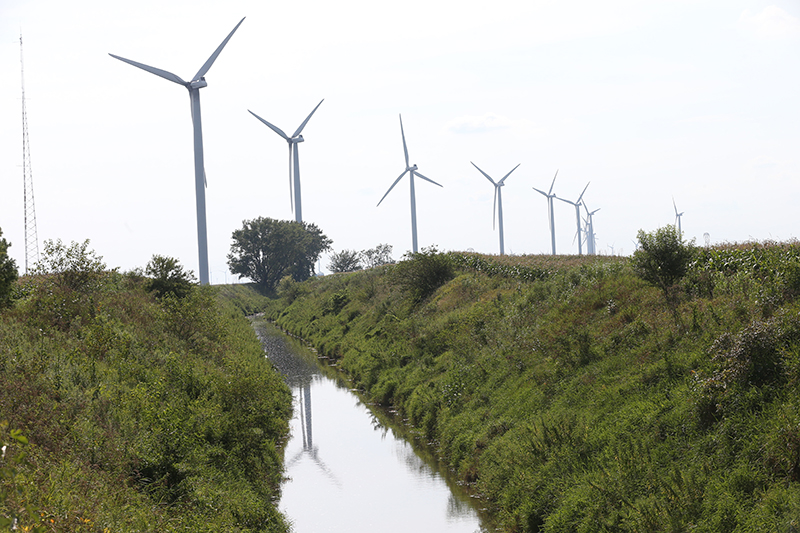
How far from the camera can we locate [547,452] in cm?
1402

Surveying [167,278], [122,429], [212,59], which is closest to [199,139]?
[212,59]

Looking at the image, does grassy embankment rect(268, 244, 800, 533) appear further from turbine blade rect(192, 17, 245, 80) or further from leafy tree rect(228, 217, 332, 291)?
leafy tree rect(228, 217, 332, 291)

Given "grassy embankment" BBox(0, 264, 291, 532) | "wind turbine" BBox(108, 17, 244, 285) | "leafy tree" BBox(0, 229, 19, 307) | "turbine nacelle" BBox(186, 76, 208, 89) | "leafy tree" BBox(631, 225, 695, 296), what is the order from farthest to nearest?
"turbine nacelle" BBox(186, 76, 208, 89)
"wind turbine" BBox(108, 17, 244, 285)
"leafy tree" BBox(0, 229, 19, 307)
"leafy tree" BBox(631, 225, 695, 296)
"grassy embankment" BBox(0, 264, 291, 532)

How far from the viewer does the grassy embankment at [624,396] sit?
10.1m

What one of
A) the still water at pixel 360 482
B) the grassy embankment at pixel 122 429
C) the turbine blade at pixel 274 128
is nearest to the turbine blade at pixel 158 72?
the turbine blade at pixel 274 128

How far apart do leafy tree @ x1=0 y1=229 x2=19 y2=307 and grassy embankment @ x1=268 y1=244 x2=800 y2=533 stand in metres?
14.3

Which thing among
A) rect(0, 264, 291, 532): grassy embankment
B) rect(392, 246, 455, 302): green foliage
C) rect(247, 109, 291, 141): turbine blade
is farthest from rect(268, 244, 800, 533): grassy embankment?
rect(247, 109, 291, 141): turbine blade

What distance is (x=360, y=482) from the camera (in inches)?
690

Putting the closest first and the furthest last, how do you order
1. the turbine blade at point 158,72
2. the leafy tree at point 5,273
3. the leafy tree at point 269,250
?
the leafy tree at point 5,273 → the turbine blade at point 158,72 → the leafy tree at point 269,250

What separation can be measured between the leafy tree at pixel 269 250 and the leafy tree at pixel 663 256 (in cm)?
8337

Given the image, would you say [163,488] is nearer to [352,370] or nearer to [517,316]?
[517,316]

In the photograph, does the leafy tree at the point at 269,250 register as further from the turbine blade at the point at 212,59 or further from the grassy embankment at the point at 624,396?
the grassy embankment at the point at 624,396

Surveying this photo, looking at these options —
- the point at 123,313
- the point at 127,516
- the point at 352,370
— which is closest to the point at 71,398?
the point at 127,516

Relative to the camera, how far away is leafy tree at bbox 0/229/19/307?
20391 millimetres
